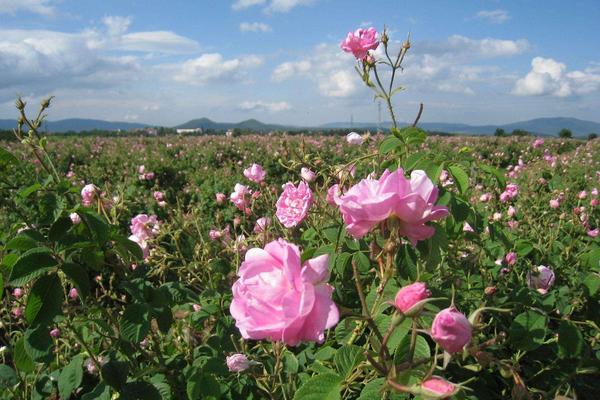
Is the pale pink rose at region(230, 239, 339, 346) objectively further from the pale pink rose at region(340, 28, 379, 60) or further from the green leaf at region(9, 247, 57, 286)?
the pale pink rose at region(340, 28, 379, 60)

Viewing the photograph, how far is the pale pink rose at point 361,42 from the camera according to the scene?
169 cm

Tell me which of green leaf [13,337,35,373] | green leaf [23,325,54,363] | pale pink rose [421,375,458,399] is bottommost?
green leaf [13,337,35,373]

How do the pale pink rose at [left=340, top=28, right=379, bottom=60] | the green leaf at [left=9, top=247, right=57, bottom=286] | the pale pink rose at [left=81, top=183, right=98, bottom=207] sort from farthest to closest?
the pale pink rose at [left=340, top=28, right=379, bottom=60], the pale pink rose at [left=81, top=183, right=98, bottom=207], the green leaf at [left=9, top=247, right=57, bottom=286]

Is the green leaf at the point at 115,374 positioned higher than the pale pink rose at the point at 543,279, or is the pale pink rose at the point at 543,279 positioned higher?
the pale pink rose at the point at 543,279

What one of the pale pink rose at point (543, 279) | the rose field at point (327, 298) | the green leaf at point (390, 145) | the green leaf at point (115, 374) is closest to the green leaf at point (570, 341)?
the rose field at point (327, 298)

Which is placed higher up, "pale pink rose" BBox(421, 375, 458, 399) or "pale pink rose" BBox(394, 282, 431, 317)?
"pale pink rose" BBox(394, 282, 431, 317)

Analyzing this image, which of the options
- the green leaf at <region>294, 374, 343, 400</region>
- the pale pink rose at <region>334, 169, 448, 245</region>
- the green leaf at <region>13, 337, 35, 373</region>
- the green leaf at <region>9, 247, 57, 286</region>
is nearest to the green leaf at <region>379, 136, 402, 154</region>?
the pale pink rose at <region>334, 169, 448, 245</region>

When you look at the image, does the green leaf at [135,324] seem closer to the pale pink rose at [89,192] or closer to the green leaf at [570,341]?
the pale pink rose at [89,192]

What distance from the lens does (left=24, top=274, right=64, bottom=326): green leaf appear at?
1.07 m

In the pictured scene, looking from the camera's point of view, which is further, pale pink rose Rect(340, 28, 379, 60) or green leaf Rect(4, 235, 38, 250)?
pale pink rose Rect(340, 28, 379, 60)

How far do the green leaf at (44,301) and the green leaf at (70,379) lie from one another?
0.26m

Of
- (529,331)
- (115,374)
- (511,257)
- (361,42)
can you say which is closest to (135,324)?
(115,374)

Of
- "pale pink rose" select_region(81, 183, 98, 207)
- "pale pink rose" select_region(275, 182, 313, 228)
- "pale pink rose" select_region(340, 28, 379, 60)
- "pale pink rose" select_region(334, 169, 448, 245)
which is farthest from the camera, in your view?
"pale pink rose" select_region(340, 28, 379, 60)

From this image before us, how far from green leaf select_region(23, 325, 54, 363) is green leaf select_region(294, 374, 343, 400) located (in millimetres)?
732
